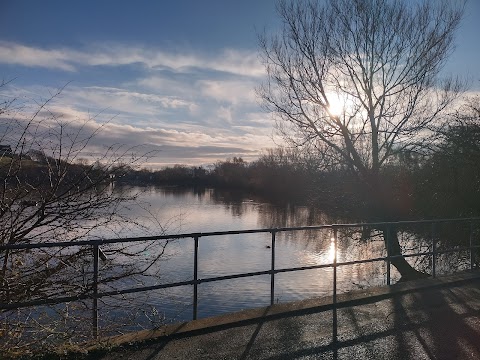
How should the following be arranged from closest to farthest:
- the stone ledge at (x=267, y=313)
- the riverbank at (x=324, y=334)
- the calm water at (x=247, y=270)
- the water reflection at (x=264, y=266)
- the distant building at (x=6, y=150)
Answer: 1. the riverbank at (x=324, y=334)
2. the stone ledge at (x=267, y=313)
3. the distant building at (x=6, y=150)
4. the calm water at (x=247, y=270)
5. the water reflection at (x=264, y=266)

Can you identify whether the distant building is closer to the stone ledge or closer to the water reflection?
the stone ledge

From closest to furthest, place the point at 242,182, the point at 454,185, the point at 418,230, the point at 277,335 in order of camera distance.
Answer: the point at 277,335
the point at 454,185
the point at 418,230
the point at 242,182

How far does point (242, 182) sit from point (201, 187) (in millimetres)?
11519

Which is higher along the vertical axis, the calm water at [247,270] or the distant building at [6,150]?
the distant building at [6,150]

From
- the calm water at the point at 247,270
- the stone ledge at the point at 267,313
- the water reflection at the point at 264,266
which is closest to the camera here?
the stone ledge at the point at 267,313

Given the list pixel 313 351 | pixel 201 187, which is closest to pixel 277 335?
pixel 313 351

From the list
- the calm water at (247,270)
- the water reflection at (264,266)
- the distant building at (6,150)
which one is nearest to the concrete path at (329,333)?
the distant building at (6,150)

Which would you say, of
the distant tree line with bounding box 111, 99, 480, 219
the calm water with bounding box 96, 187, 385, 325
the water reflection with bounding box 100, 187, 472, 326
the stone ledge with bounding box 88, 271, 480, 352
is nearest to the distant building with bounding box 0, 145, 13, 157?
the stone ledge with bounding box 88, 271, 480, 352

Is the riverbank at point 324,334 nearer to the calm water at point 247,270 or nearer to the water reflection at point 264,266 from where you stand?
the calm water at point 247,270

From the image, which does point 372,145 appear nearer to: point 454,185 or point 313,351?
point 454,185

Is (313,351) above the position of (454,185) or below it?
below

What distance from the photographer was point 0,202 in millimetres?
5023

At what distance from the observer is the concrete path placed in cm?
442

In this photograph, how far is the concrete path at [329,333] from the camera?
442cm
